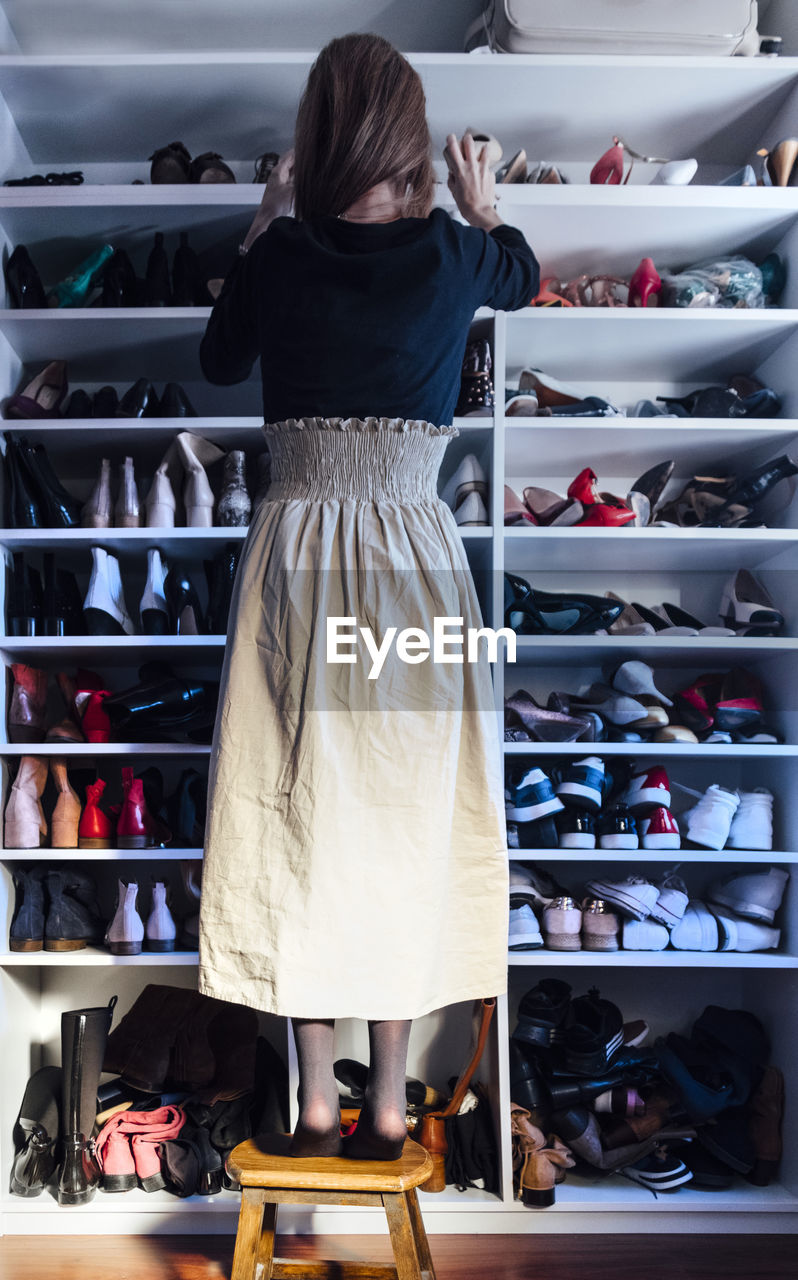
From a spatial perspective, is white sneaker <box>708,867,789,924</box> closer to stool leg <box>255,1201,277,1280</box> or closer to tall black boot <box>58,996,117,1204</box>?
stool leg <box>255,1201,277,1280</box>

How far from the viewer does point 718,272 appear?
7.61 ft

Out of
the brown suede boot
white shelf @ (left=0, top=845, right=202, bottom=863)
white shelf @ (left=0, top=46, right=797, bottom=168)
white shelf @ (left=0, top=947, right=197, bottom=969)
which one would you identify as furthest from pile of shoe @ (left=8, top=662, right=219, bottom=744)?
white shelf @ (left=0, top=46, right=797, bottom=168)

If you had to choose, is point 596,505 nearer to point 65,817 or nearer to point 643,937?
point 643,937

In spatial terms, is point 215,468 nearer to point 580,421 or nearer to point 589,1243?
point 580,421

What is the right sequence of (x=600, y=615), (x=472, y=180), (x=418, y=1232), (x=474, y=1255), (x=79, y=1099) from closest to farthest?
(x=418, y=1232)
(x=472, y=180)
(x=474, y=1255)
(x=79, y=1099)
(x=600, y=615)

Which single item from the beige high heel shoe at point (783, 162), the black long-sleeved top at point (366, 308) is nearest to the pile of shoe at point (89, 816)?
the black long-sleeved top at point (366, 308)

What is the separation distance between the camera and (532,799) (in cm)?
215

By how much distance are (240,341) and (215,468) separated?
0.93 m

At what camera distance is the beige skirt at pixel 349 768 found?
4.00 feet

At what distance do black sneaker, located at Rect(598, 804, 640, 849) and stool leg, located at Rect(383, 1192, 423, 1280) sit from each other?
1.00 m

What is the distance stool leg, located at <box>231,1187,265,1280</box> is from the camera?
130 centimetres

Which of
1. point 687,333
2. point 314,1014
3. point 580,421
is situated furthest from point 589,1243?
Answer: point 687,333

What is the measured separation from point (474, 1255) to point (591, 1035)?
0.49 meters

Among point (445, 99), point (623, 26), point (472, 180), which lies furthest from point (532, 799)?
point (623, 26)
